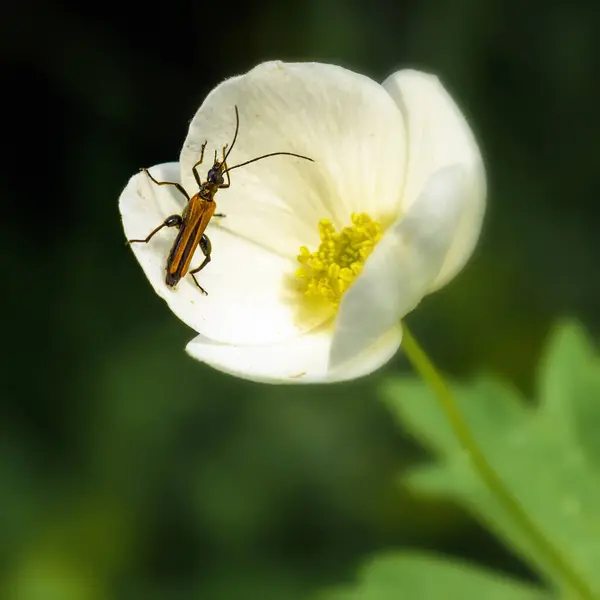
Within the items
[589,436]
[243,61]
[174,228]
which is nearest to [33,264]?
[243,61]

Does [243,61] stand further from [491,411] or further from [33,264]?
[491,411]

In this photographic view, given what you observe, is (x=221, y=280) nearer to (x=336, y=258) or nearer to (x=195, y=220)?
(x=195, y=220)

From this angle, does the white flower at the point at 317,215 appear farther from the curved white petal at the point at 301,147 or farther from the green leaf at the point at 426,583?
the green leaf at the point at 426,583

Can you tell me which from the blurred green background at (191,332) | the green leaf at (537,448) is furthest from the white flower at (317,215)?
the blurred green background at (191,332)

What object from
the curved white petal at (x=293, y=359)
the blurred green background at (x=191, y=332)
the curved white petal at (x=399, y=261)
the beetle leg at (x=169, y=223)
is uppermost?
the curved white petal at (x=399, y=261)

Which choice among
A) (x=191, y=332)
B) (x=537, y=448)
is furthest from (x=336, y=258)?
(x=191, y=332)

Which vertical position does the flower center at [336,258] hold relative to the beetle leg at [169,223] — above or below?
below

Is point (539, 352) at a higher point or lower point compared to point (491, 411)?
lower
